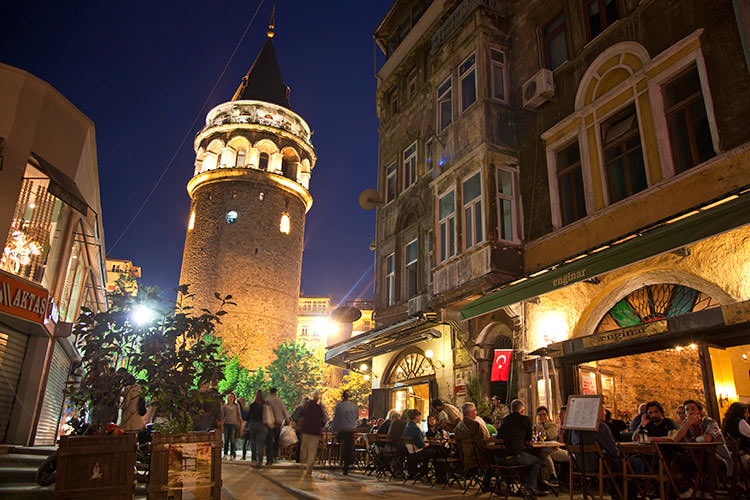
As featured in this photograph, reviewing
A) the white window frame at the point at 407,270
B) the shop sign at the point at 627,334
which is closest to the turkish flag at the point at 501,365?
the shop sign at the point at 627,334

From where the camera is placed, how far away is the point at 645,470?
6.26 m

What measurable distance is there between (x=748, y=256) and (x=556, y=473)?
4112 millimetres

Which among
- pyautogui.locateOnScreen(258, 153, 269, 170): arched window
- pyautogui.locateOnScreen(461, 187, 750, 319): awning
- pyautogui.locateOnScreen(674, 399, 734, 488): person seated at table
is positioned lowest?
pyautogui.locateOnScreen(674, 399, 734, 488): person seated at table

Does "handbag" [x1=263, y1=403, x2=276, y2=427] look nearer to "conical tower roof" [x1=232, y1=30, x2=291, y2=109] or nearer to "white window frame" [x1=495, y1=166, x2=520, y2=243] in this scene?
"white window frame" [x1=495, y1=166, x2=520, y2=243]

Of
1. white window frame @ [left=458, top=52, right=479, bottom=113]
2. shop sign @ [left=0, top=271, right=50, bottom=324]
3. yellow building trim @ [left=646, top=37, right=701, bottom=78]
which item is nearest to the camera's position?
yellow building trim @ [left=646, top=37, right=701, bottom=78]

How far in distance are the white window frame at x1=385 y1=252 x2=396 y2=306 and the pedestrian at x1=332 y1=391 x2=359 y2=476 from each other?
20.2 feet

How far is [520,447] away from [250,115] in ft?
105

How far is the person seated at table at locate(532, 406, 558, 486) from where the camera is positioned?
7.63 m

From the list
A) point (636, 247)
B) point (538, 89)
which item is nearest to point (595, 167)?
point (538, 89)

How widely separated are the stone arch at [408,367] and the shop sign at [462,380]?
47.8 inches

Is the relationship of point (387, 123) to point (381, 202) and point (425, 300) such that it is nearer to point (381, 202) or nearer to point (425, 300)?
point (381, 202)

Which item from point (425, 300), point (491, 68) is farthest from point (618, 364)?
point (491, 68)

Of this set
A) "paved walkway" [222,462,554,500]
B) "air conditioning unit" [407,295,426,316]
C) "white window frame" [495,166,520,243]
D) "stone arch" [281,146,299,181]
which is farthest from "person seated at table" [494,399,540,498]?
"stone arch" [281,146,299,181]

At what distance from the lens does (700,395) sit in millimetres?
10328
